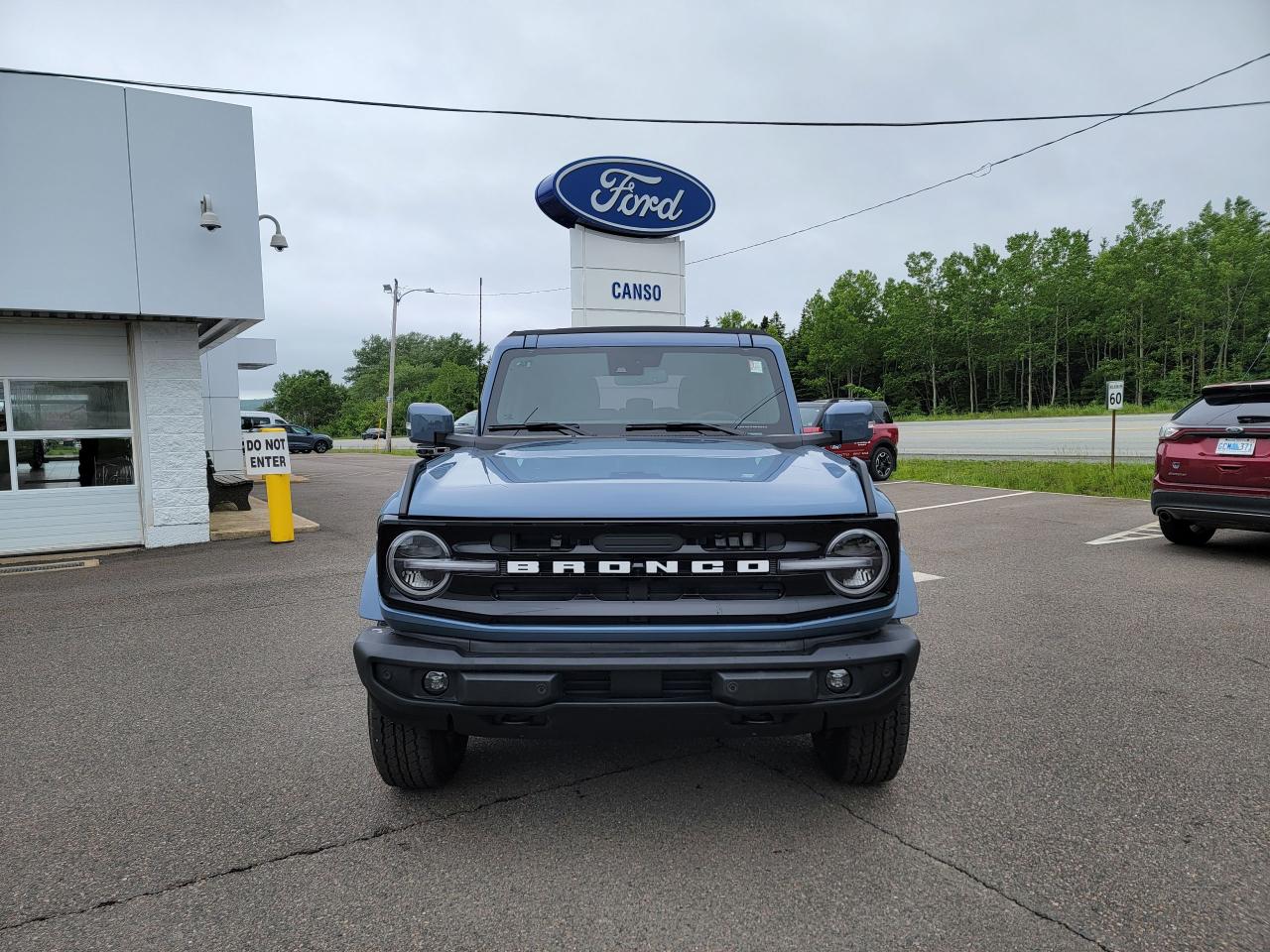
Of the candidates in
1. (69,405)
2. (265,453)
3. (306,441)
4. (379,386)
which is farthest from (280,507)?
(379,386)

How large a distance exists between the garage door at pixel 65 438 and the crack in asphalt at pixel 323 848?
897 cm

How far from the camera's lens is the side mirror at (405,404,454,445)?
3768 millimetres

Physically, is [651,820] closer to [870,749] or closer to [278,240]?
[870,749]

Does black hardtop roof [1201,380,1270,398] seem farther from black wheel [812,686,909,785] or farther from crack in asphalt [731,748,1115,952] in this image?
crack in asphalt [731,748,1115,952]

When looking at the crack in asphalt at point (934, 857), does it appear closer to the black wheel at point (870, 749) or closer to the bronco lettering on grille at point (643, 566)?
the black wheel at point (870, 749)

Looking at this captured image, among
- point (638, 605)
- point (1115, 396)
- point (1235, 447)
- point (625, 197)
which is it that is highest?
point (625, 197)

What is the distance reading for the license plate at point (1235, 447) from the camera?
686 centimetres

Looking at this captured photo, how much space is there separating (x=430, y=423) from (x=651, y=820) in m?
2.03

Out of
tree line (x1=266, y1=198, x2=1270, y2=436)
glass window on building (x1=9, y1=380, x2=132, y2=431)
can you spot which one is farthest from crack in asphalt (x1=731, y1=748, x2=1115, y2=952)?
tree line (x1=266, y1=198, x2=1270, y2=436)

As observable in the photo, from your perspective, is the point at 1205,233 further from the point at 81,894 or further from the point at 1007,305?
the point at 81,894

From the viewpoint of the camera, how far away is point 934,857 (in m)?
2.59

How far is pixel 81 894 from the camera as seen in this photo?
8.06 ft

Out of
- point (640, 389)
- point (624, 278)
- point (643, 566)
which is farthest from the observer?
point (624, 278)

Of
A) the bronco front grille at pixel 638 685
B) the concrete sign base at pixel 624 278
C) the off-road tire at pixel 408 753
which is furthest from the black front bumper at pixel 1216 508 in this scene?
the concrete sign base at pixel 624 278
